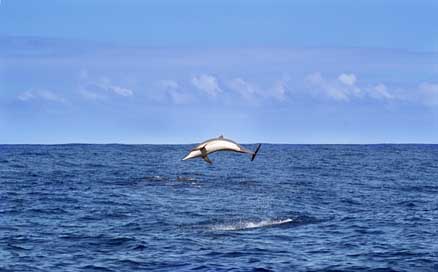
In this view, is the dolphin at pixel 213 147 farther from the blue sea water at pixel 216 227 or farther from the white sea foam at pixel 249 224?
the white sea foam at pixel 249 224

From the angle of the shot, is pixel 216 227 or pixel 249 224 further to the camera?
pixel 249 224

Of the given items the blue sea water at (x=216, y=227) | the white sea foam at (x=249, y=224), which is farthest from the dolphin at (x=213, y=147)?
the white sea foam at (x=249, y=224)

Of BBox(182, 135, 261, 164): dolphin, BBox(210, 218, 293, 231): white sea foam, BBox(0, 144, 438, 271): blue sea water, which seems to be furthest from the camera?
BBox(210, 218, 293, 231): white sea foam

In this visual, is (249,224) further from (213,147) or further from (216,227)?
(213,147)

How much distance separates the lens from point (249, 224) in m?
41.7

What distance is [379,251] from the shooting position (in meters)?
33.3

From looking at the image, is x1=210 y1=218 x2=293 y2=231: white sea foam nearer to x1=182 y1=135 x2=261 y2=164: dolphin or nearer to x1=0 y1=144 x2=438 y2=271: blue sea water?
x1=0 y1=144 x2=438 y2=271: blue sea water

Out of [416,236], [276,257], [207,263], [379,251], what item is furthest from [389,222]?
[207,263]

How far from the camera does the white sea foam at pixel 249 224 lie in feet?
131

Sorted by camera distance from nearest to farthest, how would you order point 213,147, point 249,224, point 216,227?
1. point 213,147
2. point 216,227
3. point 249,224

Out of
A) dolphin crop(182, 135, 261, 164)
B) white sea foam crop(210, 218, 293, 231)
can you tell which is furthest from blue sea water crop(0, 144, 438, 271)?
dolphin crop(182, 135, 261, 164)

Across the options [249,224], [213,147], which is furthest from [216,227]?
[213,147]

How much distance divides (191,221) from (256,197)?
1576cm

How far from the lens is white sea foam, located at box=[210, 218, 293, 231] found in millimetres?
40000
